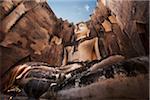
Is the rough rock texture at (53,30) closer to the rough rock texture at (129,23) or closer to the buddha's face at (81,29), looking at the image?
the rough rock texture at (129,23)

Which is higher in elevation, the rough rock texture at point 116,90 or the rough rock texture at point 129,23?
the rough rock texture at point 129,23

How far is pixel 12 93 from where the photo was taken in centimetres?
508

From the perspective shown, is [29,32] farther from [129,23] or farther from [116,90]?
[116,90]

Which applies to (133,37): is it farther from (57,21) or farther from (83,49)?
(57,21)

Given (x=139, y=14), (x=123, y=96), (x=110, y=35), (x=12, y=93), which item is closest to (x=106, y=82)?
(x=123, y=96)

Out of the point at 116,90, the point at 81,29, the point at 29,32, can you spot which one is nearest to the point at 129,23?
the point at 116,90

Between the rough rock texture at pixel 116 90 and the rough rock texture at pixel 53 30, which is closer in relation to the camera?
the rough rock texture at pixel 116 90

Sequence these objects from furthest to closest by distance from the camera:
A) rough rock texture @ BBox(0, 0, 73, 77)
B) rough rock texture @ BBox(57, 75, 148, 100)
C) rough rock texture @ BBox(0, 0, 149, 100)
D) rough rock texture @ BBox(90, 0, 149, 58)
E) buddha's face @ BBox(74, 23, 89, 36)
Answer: buddha's face @ BBox(74, 23, 89, 36) → rough rock texture @ BBox(0, 0, 73, 77) → rough rock texture @ BBox(0, 0, 149, 100) → rough rock texture @ BBox(90, 0, 149, 58) → rough rock texture @ BBox(57, 75, 148, 100)

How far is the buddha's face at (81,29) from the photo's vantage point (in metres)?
8.95

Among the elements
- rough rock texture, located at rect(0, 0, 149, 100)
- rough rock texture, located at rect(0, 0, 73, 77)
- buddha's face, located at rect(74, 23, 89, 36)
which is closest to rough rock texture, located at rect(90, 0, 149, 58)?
rough rock texture, located at rect(0, 0, 149, 100)

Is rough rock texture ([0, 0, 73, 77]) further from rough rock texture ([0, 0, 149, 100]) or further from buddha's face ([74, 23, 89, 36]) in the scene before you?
buddha's face ([74, 23, 89, 36])

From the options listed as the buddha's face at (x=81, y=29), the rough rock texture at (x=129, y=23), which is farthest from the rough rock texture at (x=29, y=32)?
the rough rock texture at (x=129, y=23)

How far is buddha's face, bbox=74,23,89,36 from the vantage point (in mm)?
8945

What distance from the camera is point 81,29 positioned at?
29.5 feet
